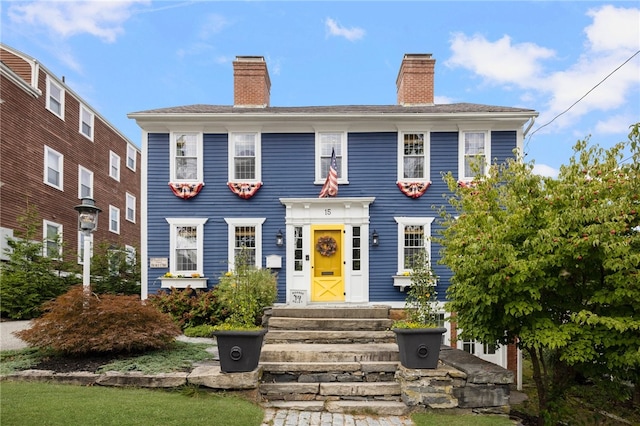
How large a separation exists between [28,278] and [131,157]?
12.1 metres

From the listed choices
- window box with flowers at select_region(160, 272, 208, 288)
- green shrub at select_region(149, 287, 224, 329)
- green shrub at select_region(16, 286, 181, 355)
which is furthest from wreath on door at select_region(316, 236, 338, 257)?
green shrub at select_region(16, 286, 181, 355)

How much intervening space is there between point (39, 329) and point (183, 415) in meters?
3.59

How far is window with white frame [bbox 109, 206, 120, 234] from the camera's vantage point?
19495 millimetres

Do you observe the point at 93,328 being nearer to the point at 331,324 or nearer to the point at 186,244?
the point at 331,324

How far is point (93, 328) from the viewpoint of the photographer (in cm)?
675

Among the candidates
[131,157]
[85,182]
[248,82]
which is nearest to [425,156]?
[248,82]

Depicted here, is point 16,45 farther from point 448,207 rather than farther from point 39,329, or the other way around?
point 448,207

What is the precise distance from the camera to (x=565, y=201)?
5.66 meters

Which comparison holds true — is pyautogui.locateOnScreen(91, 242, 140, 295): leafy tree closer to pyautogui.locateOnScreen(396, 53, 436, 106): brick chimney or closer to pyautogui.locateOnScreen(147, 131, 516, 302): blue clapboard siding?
pyautogui.locateOnScreen(147, 131, 516, 302): blue clapboard siding

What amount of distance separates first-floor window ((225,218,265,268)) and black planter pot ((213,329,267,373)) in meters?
5.63

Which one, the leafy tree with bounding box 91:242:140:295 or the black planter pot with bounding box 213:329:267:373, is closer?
the black planter pot with bounding box 213:329:267:373

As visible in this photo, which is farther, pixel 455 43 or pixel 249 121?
pixel 249 121

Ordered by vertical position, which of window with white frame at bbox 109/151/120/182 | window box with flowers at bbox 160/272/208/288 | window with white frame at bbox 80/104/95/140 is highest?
window with white frame at bbox 80/104/95/140

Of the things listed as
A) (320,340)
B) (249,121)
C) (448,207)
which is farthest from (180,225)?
(448,207)
